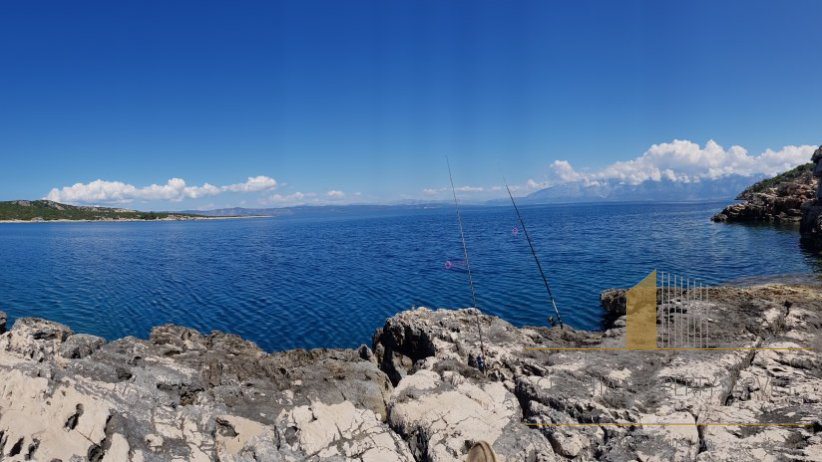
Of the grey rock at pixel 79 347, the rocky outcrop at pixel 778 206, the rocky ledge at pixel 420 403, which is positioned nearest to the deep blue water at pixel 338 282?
the grey rock at pixel 79 347

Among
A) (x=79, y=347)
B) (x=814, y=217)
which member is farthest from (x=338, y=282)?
(x=814, y=217)

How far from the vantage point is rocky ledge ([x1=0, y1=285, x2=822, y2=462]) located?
309 inches

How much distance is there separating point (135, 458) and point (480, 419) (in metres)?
6.73

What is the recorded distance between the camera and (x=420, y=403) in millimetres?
9602

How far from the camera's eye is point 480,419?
29.4 feet

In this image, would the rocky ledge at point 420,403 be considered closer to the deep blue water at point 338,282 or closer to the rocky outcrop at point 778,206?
the deep blue water at point 338,282

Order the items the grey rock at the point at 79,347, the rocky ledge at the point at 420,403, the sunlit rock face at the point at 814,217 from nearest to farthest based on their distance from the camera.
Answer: the rocky ledge at the point at 420,403 → the grey rock at the point at 79,347 → the sunlit rock face at the point at 814,217

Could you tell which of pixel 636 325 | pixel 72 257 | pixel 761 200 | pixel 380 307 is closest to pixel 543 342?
pixel 636 325

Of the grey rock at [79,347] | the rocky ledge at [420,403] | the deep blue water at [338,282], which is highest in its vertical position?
the grey rock at [79,347]

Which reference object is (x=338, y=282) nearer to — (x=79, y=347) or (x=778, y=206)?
(x=79, y=347)

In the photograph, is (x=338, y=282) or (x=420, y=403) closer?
(x=420, y=403)

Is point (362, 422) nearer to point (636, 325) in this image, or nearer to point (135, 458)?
point (135, 458)

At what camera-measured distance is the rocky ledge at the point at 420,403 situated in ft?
25.8

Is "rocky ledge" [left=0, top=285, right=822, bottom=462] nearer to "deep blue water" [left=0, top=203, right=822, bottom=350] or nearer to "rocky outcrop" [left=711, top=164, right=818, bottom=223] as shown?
"deep blue water" [left=0, top=203, right=822, bottom=350]
